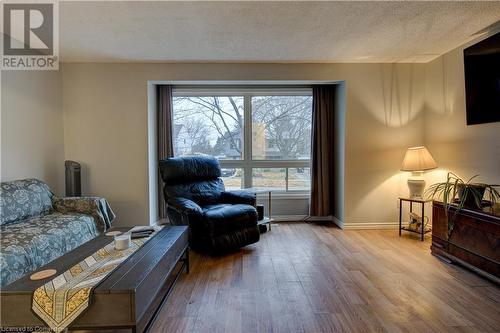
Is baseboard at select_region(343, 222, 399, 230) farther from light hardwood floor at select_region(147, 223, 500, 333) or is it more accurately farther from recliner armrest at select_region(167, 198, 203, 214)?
recliner armrest at select_region(167, 198, 203, 214)

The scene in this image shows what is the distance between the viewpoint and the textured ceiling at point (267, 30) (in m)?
2.31

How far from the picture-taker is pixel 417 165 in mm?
3416

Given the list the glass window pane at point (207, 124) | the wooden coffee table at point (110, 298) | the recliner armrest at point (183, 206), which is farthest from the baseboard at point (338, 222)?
the wooden coffee table at point (110, 298)

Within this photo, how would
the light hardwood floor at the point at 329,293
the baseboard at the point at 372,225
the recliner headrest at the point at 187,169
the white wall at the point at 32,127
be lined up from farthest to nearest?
1. the baseboard at the point at 372,225
2. the recliner headrest at the point at 187,169
3. the white wall at the point at 32,127
4. the light hardwood floor at the point at 329,293

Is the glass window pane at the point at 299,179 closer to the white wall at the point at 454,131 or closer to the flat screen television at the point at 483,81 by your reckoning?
the white wall at the point at 454,131

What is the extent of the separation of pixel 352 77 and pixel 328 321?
126 inches

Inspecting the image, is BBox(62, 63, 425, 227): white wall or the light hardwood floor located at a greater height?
BBox(62, 63, 425, 227): white wall

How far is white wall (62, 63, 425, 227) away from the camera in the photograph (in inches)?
147

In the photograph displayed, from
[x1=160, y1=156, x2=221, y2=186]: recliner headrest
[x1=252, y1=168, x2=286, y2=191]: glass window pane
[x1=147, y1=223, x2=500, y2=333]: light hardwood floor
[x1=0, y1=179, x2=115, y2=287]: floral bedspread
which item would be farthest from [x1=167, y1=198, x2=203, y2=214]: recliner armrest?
[x1=252, y1=168, x2=286, y2=191]: glass window pane

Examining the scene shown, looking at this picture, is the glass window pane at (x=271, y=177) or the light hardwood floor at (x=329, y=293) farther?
the glass window pane at (x=271, y=177)

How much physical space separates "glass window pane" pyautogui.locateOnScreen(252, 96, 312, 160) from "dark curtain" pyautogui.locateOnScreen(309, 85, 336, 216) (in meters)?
0.16

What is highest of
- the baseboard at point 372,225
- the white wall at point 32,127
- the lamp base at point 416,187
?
the white wall at point 32,127
